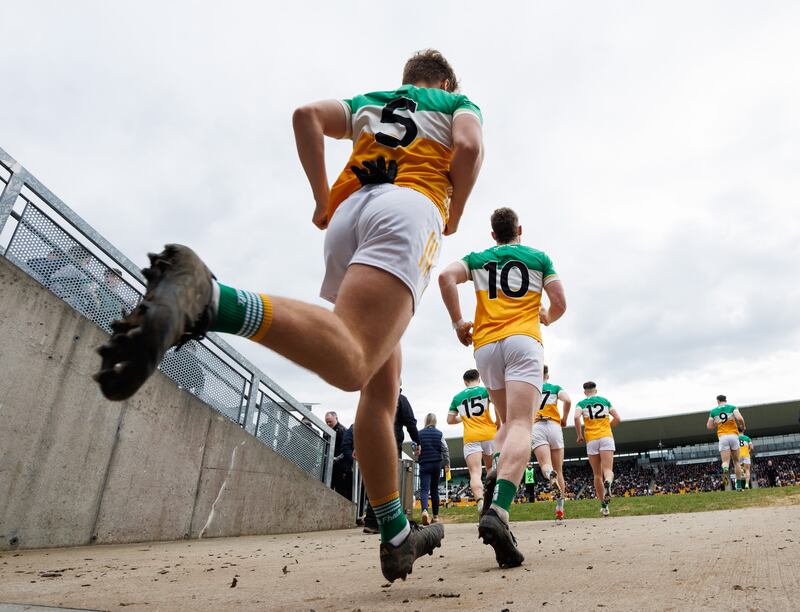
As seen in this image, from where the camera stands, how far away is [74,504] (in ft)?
15.7

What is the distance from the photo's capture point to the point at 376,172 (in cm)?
221

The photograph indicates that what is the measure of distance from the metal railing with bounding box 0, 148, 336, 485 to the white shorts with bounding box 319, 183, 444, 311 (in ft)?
9.53

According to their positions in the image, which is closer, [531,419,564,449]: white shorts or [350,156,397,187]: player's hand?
[350,156,397,187]: player's hand

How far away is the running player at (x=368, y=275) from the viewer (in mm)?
1320

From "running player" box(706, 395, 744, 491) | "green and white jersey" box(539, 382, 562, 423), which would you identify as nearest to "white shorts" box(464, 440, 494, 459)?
"green and white jersey" box(539, 382, 562, 423)

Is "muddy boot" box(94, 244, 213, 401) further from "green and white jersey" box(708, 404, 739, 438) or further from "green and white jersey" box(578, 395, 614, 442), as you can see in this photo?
"green and white jersey" box(708, 404, 739, 438)

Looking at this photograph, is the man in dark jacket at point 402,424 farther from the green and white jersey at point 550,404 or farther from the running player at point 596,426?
the running player at point 596,426

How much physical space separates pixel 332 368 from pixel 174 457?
5.07 meters

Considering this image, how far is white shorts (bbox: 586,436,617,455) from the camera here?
997 cm

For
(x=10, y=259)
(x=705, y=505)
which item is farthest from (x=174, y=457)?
(x=705, y=505)

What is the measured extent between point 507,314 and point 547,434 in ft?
21.5

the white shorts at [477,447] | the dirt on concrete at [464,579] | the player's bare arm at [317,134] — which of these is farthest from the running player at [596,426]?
the player's bare arm at [317,134]

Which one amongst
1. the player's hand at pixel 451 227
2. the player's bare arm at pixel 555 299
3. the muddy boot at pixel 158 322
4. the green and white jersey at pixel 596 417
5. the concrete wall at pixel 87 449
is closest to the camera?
the muddy boot at pixel 158 322

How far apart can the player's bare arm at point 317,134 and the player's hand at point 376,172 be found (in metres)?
0.20
